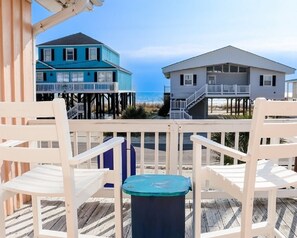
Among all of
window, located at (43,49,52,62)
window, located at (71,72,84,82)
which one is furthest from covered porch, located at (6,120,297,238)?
window, located at (43,49,52,62)

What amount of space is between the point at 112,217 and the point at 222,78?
18.7 m

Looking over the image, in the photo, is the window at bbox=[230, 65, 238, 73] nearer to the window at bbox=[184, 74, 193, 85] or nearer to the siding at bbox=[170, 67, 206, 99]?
the siding at bbox=[170, 67, 206, 99]

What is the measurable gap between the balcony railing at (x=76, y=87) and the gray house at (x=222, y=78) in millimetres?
3712

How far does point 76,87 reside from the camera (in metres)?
20.9

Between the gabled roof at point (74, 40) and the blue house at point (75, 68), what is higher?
the gabled roof at point (74, 40)

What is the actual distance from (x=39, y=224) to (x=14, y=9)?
1882 millimetres

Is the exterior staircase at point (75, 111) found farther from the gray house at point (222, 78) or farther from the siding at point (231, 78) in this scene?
the siding at point (231, 78)

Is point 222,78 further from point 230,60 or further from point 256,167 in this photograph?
point 256,167

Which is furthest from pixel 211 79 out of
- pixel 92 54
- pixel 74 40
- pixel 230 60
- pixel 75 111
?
pixel 75 111

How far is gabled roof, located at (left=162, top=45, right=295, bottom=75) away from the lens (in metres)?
19.7

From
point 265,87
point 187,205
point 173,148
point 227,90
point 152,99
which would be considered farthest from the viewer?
point 152,99

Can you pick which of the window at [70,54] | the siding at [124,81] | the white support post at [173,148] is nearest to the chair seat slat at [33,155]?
the white support post at [173,148]

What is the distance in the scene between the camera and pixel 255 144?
1.57 metres

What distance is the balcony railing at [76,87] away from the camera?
→ 2064 centimetres
